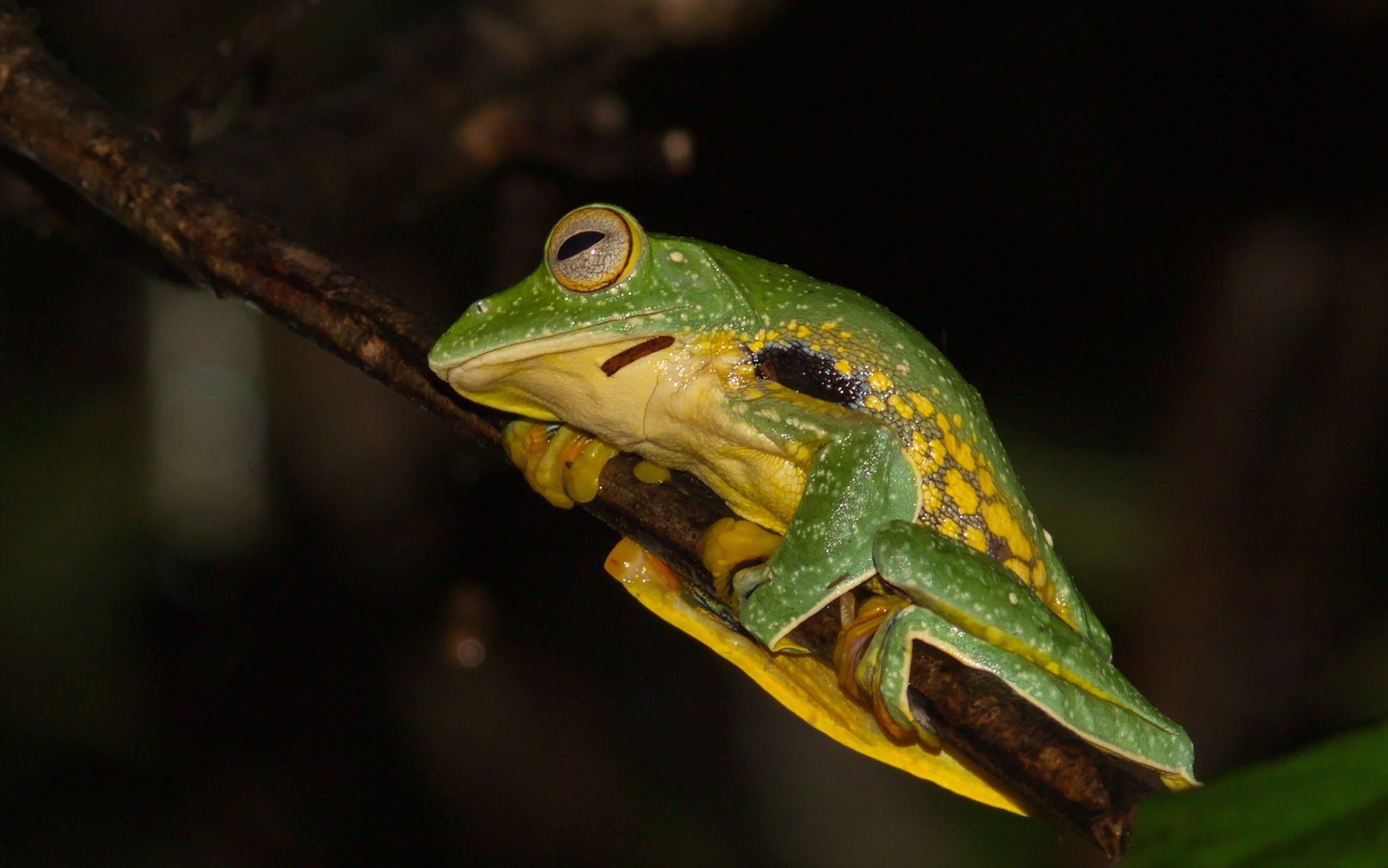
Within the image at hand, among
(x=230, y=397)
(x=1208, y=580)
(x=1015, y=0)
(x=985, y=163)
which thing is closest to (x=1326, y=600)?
(x=1208, y=580)

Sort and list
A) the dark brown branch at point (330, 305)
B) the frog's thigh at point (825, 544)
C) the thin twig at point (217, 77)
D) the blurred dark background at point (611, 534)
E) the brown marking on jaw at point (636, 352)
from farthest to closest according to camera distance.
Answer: the blurred dark background at point (611, 534) → the thin twig at point (217, 77) → the brown marking on jaw at point (636, 352) → the frog's thigh at point (825, 544) → the dark brown branch at point (330, 305)

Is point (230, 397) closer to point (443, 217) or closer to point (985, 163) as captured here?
point (443, 217)

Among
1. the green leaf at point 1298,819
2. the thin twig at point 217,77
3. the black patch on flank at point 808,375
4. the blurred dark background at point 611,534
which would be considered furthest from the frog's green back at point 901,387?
the blurred dark background at point 611,534

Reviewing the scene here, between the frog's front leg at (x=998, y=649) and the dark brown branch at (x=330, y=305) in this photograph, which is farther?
the frog's front leg at (x=998, y=649)

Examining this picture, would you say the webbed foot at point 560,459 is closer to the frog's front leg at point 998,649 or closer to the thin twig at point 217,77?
the frog's front leg at point 998,649

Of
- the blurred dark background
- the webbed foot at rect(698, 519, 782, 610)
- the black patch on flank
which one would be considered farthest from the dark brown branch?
the blurred dark background

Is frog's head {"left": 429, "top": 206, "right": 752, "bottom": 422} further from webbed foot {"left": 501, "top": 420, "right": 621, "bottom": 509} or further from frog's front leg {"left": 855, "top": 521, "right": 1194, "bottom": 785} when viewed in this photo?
frog's front leg {"left": 855, "top": 521, "right": 1194, "bottom": 785}
